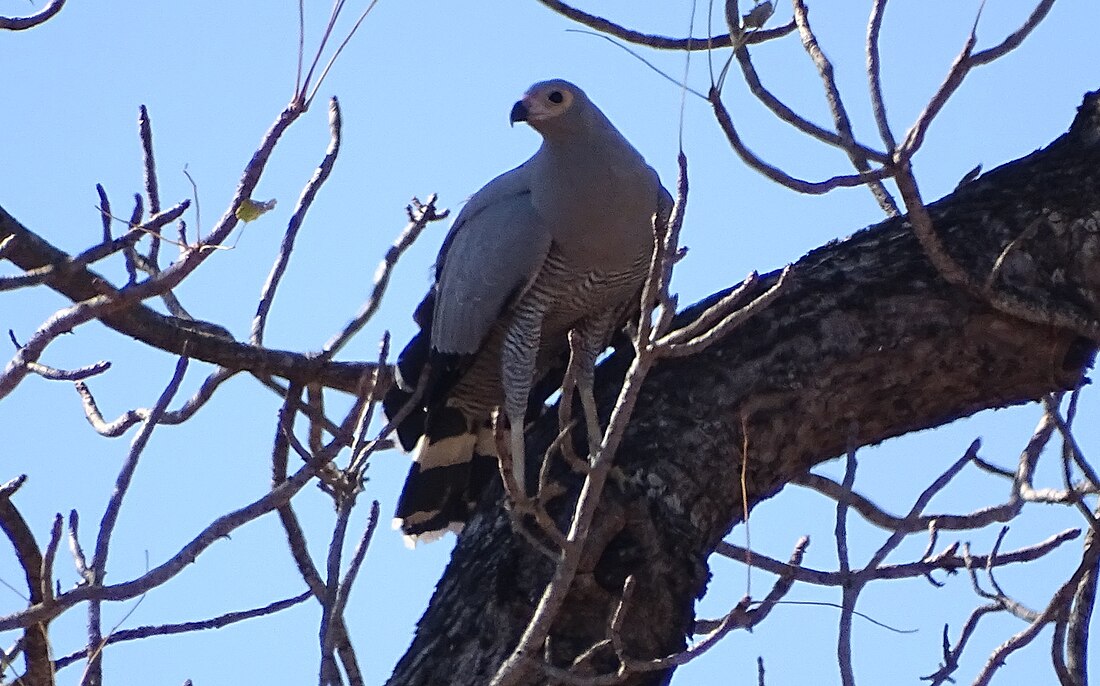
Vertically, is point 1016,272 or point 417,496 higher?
point 417,496

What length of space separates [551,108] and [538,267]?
0.62 meters

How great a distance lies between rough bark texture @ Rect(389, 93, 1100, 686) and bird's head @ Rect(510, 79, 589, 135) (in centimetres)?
143

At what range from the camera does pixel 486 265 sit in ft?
17.2

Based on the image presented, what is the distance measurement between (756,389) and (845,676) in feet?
4.01

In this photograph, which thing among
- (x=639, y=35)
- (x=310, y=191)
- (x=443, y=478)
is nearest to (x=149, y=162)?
(x=310, y=191)

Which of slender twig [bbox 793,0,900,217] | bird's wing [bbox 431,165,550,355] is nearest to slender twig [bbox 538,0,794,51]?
slender twig [bbox 793,0,900,217]

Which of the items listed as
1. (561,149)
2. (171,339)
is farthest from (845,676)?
(561,149)

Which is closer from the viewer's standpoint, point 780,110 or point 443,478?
point 780,110

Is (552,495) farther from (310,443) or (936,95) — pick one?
(936,95)

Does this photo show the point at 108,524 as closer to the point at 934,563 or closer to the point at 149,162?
the point at 149,162

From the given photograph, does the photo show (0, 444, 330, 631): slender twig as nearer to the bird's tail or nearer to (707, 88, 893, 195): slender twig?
(707, 88, 893, 195): slender twig

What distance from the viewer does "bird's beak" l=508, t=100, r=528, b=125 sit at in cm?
524

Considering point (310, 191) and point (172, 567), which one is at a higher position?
point (310, 191)

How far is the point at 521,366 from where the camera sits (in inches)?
208
